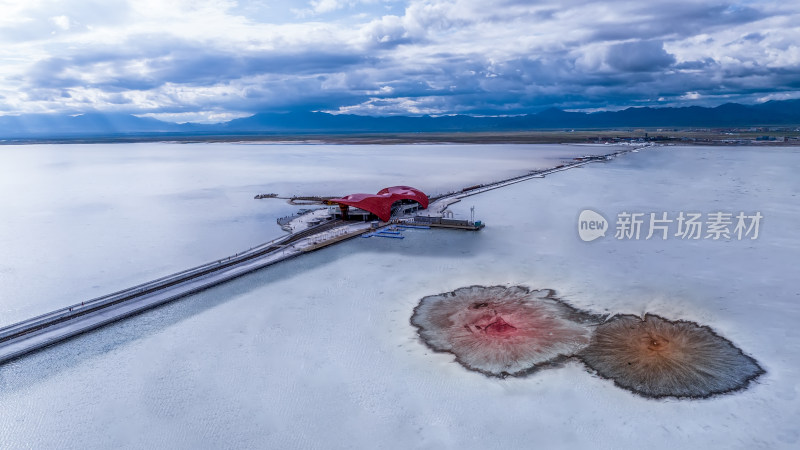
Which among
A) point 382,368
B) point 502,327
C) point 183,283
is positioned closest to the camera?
point 382,368

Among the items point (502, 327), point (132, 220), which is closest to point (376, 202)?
point (132, 220)

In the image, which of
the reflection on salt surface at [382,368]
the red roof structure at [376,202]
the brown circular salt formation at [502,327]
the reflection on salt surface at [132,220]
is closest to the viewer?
the reflection on salt surface at [382,368]

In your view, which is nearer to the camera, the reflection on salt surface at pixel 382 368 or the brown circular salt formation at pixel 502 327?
the reflection on salt surface at pixel 382 368

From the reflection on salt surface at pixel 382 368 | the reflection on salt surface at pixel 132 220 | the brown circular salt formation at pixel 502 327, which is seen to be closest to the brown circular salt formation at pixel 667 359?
the reflection on salt surface at pixel 382 368

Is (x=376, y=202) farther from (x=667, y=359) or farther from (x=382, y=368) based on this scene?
(x=667, y=359)

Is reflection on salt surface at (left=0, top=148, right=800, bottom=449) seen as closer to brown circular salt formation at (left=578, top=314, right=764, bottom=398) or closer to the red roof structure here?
brown circular salt formation at (left=578, top=314, right=764, bottom=398)

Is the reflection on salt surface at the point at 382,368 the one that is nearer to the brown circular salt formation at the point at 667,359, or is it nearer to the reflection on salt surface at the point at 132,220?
the brown circular salt formation at the point at 667,359
